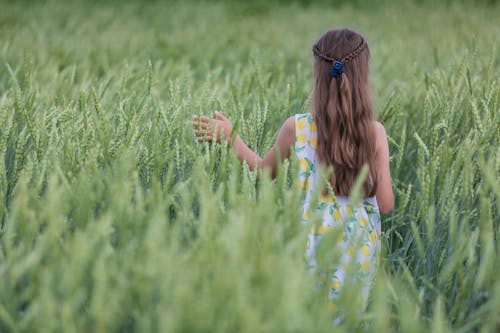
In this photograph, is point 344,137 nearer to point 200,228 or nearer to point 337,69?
point 337,69

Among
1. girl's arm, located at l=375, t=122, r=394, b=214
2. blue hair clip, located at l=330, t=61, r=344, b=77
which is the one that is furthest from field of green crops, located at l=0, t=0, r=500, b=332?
blue hair clip, located at l=330, t=61, r=344, b=77

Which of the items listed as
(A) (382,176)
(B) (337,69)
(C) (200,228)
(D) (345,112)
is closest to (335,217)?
(A) (382,176)

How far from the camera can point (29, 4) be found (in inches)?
210

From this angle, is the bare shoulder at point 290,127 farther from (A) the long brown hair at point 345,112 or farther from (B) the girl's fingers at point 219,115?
(B) the girl's fingers at point 219,115

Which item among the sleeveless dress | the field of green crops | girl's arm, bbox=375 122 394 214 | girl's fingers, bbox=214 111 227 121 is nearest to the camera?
the field of green crops

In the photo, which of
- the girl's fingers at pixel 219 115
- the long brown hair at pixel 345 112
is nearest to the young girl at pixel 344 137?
the long brown hair at pixel 345 112

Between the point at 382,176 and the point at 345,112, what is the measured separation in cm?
19

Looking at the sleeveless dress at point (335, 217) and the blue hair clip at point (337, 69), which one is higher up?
the blue hair clip at point (337, 69)

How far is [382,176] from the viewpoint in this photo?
4.66 ft

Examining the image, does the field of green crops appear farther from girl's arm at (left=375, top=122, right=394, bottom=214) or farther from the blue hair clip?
the blue hair clip

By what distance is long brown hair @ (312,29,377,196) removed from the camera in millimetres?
1402

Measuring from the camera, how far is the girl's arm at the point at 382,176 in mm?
1419

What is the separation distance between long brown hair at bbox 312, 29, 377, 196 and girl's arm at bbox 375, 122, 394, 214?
0.07 ft

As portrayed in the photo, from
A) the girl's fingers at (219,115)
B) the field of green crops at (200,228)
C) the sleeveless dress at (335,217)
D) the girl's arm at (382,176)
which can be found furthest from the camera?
the girl's fingers at (219,115)
